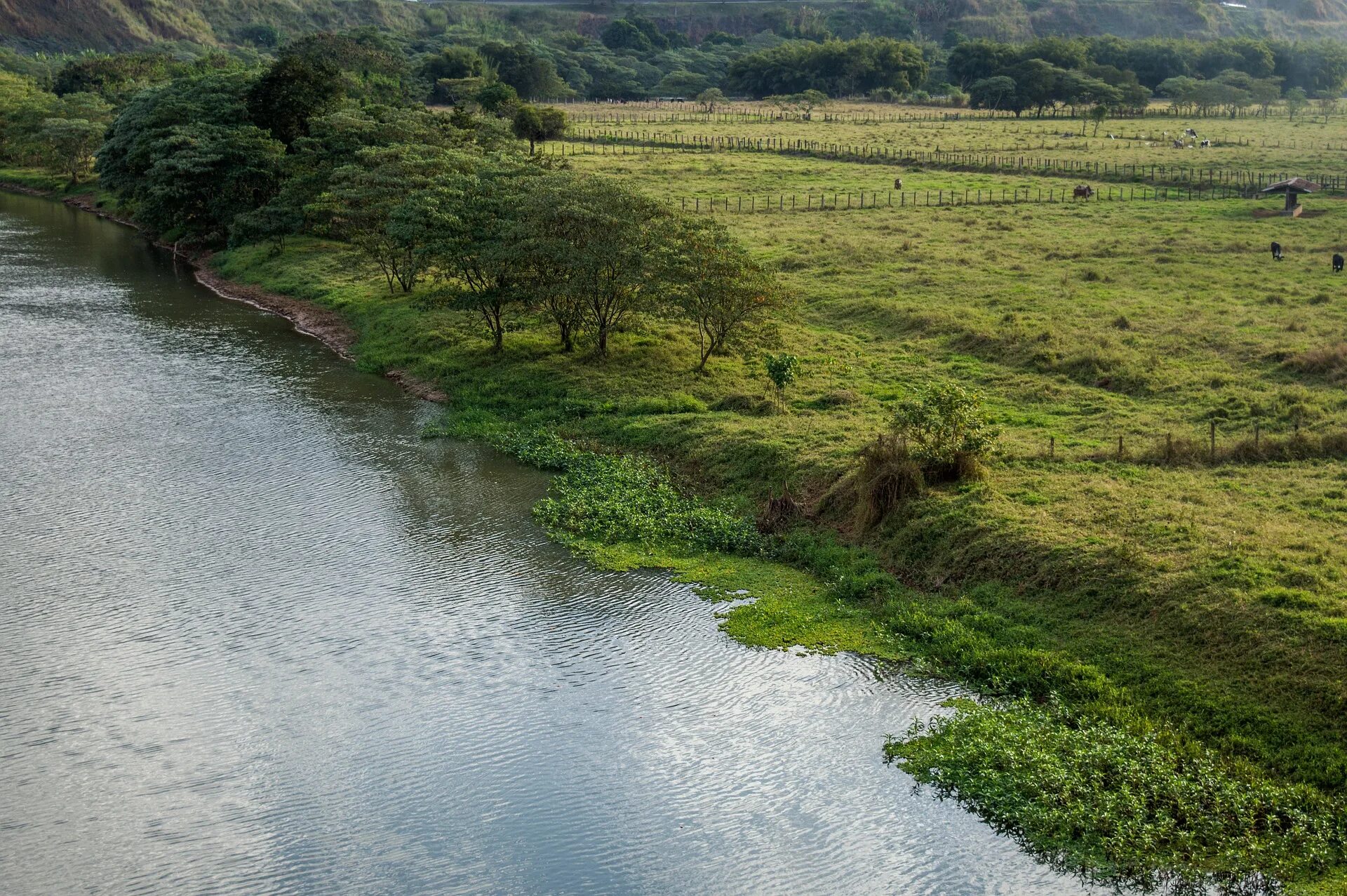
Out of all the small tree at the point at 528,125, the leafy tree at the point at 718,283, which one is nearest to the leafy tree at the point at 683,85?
the small tree at the point at 528,125

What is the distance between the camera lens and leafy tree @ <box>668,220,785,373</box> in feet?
113

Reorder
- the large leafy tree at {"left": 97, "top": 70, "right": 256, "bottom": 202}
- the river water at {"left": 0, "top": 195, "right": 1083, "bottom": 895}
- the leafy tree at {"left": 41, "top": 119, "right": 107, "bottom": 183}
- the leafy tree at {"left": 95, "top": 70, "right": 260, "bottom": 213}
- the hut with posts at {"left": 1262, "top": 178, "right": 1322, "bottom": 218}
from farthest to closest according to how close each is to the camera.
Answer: the leafy tree at {"left": 41, "top": 119, "right": 107, "bottom": 183}, the large leafy tree at {"left": 97, "top": 70, "right": 256, "bottom": 202}, the leafy tree at {"left": 95, "top": 70, "right": 260, "bottom": 213}, the hut with posts at {"left": 1262, "top": 178, "right": 1322, "bottom": 218}, the river water at {"left": 0, "top": 195, "right": 1083, "bottom": 895}

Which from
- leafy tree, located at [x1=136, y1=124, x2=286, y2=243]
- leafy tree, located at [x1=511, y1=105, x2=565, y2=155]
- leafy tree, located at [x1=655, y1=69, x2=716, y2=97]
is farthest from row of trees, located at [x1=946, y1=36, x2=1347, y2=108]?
leafy tree, located at [x1=136, y1=124, x2=286, y2=243]

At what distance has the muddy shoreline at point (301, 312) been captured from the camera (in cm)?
3884

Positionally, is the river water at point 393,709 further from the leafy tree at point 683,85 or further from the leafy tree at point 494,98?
the leafy tree at point 683,85

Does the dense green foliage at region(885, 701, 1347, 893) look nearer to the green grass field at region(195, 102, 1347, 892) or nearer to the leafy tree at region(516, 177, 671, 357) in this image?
the green grass field at region(195, 102, 1347, 892)

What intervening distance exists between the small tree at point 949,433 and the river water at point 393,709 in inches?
239

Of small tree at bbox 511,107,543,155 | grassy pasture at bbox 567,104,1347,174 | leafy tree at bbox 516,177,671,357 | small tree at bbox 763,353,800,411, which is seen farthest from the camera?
small tree at bbox 511,107,543,155

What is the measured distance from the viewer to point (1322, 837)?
15.1m

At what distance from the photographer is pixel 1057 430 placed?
28922 mm

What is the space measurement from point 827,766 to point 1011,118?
113764 mm

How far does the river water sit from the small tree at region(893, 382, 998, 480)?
6.06 m

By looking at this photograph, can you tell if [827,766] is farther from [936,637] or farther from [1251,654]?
[1251,654]

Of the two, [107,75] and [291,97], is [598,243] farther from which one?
[107,75]
